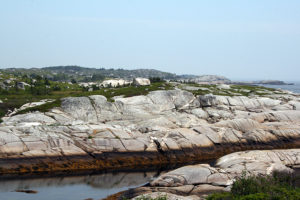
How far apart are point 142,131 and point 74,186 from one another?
53.8 ft

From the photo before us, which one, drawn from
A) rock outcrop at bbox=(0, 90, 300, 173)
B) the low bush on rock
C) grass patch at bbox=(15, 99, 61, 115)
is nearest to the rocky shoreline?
rock outcrop at bbox=(0, 90, 300, 173)

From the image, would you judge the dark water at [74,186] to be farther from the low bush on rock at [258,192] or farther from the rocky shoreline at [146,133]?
the low bush on rock at [258,192]

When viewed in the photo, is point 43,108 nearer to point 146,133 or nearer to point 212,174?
point 146,133

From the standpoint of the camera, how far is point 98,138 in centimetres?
3841

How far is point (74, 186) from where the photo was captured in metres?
29.9

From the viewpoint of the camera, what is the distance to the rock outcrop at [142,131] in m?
35.6

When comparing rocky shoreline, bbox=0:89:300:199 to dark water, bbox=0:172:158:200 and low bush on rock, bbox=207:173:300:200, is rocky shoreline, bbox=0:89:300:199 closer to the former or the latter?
dark water, bbox=0:172:158:200

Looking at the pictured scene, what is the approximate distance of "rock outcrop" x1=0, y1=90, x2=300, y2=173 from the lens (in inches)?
1403

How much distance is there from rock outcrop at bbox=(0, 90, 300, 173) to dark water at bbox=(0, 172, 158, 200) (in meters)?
3.06

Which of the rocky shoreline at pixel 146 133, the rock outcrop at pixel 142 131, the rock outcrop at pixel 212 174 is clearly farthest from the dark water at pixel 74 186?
the rock outcrop at pixel 212 174

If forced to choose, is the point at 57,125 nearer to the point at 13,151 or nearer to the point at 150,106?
the point at 13,151

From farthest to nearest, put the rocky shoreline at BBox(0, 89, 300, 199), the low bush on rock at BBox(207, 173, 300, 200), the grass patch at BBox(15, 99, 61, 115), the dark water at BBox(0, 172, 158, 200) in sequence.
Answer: the grass patch at BBox(15, 99, 61, 115), the rocky shoreline at BBox(0, 89, 300, 199), the dark water at BBox(0, 172, 158, 200), the low bush on rock at BBox(207, 173, 300, 200)

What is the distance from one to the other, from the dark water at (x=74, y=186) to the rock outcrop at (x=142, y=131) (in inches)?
121

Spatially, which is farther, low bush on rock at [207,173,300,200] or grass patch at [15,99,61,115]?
grass patch at [15,99,61,115]
